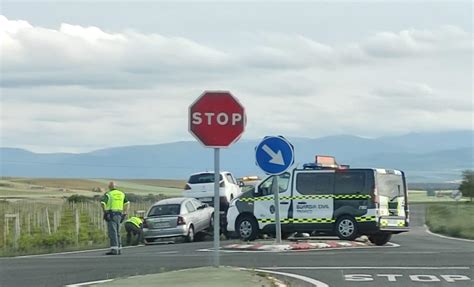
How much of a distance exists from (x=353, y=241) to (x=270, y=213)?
104 inches

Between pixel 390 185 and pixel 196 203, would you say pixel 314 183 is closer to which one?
pixel 390 185

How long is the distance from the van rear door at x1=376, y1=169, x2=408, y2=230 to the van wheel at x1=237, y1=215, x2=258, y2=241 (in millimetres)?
3555

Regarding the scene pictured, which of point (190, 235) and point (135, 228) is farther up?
point (135, 228)

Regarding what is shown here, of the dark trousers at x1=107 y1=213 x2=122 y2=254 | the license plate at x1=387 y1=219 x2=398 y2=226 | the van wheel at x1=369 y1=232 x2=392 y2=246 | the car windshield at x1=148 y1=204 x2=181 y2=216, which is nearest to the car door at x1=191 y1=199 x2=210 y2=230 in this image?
the car windshield at x1=148 y1=204 x2=181 y2=216

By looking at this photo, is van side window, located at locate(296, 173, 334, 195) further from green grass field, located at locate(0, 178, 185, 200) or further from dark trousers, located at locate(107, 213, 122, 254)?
green grass field, located at locate(0, 178, 185, 200)

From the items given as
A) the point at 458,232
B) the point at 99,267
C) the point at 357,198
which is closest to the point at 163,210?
the point at 357,198

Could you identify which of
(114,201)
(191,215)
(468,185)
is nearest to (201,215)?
(191,215)

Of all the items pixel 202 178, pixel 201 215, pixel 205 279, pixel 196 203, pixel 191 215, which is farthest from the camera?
pixel 202 178

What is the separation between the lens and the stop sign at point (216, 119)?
49.2 feet

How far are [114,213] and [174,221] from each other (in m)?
8.28

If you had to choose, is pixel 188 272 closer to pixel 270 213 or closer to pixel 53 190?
pixel 270 213

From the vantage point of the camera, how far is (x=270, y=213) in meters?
28.9

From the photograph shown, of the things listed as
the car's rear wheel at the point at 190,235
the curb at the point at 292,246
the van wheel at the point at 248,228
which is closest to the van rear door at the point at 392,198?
the curb at the point at 292,246

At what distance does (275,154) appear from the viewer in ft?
75.7
